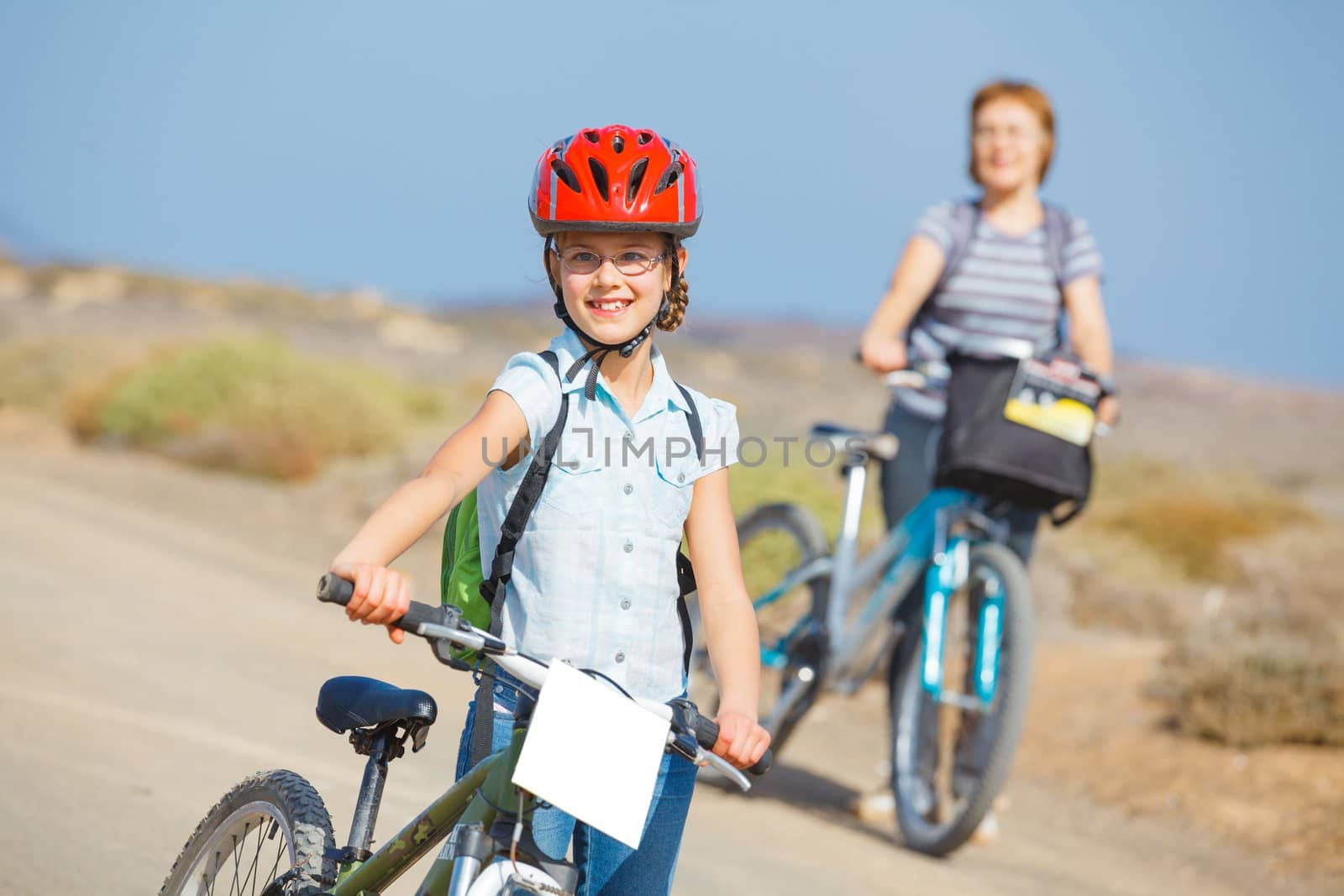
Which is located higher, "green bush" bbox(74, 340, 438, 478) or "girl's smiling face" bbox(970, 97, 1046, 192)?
"girl's smiling face" bbox(970, 97, 1046, 192)

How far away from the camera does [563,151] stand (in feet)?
9.11

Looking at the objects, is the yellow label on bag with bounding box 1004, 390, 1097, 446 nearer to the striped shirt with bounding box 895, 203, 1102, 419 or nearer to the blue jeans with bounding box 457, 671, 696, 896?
the striped shirt with bounding box 895, 203, 1102, 419

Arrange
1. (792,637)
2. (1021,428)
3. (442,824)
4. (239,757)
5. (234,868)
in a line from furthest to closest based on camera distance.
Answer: (792,637), (239,757), (1021,428), (234,868), (442,824)

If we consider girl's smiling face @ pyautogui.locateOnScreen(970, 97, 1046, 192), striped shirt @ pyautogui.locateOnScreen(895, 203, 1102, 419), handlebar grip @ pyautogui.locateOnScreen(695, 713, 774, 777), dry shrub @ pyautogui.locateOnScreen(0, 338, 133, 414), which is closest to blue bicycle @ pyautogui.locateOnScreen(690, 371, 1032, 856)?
striped shirt @ pyautogui.locateOnScreen(895, 203, 1102, 419)

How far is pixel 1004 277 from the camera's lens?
5344 millimetres

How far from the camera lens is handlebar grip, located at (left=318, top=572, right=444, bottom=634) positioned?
204cm

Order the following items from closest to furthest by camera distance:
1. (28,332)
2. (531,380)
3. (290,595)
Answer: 1. (531,380)
2. (290,595)
3. (28,332)

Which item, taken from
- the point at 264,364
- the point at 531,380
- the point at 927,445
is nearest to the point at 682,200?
the point at 531,380

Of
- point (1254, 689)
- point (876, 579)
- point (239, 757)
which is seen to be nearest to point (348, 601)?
point (239, 757)

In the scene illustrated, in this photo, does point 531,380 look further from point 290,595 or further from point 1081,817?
point 290,595

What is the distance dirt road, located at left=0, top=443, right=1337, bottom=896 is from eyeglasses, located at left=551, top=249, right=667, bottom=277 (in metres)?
2.05

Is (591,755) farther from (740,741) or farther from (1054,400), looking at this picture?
(1054,400)

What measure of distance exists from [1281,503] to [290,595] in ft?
55.4

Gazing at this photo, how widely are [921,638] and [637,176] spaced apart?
325 cm
